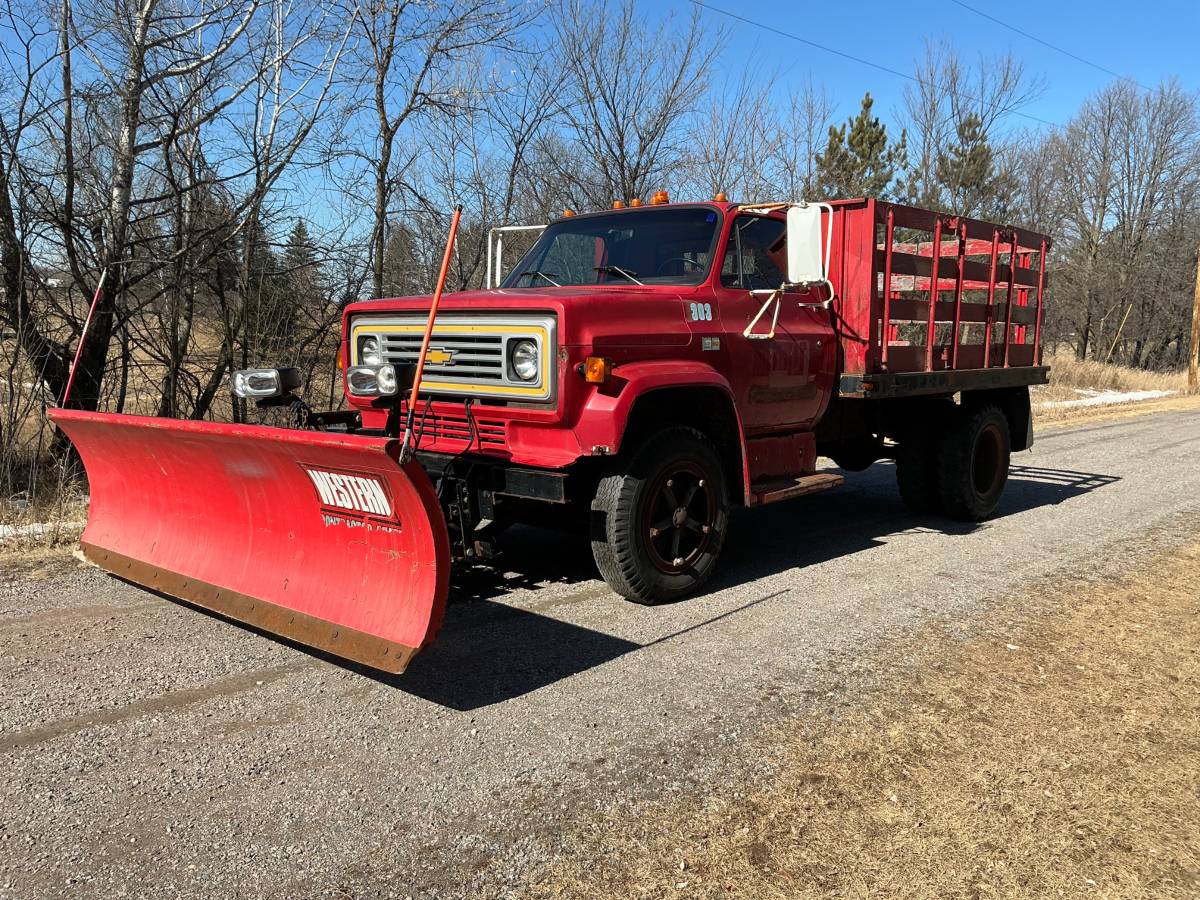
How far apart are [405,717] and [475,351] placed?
2.03 metres

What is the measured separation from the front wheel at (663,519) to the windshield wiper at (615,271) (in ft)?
3.44

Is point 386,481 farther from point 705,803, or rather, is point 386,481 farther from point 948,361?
point 948,361

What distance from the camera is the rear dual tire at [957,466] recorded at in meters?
7.57

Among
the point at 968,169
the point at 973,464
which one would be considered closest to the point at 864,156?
the point at 968,169

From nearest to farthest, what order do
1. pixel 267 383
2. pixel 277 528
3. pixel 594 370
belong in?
pixel 277 528, pixel 594 370, pixel 267 383

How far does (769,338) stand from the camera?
568cm

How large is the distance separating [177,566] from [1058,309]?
39357 millimetres

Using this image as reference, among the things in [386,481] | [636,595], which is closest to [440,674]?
[386,481]

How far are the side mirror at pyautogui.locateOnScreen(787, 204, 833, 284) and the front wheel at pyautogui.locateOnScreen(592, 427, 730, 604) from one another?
110 centimetres

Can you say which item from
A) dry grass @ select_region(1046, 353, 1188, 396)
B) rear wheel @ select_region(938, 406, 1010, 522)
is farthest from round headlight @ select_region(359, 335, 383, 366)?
dry grass @ select_region(1046, 353, 1188, 396)

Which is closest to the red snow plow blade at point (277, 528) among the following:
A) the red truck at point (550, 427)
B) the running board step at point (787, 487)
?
the red truck at point (550, 427)

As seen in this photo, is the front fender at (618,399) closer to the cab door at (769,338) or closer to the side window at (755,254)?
the cab door at (769,338)

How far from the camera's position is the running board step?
5645 mm

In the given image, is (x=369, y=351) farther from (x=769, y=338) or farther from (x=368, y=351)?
(x=769, y=338)
